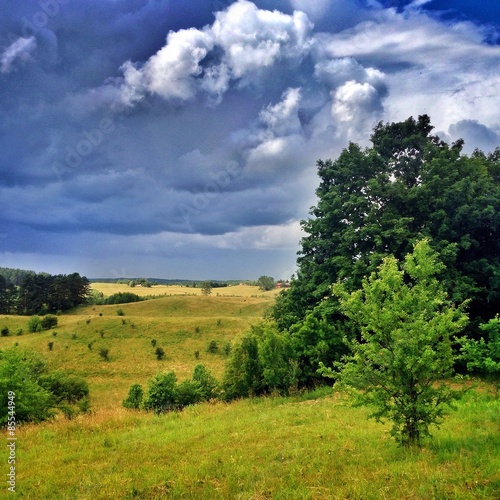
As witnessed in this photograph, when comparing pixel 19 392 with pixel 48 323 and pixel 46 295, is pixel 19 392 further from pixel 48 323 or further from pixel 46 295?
pixel 46 295

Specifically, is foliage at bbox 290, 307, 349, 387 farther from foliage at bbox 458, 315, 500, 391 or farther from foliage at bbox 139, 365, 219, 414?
foliage at bbox 458, 315, 500, 391

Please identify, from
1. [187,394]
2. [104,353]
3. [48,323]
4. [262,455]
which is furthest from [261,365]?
[48,323]

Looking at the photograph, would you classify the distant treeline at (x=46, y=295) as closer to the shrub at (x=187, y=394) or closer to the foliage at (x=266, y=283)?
the foliage at (x=266, y=283)

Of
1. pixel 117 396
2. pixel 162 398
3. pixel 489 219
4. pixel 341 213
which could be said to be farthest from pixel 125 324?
pixel 489 219

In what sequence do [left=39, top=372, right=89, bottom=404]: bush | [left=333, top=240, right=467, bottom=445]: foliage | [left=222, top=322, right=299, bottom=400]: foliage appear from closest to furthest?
[left=333, top=240, right=467, bottom=445]: foliage, [left=222, top=322, right=299, bottom=400]: foliage, [left=39, top=372, right=89, bottom=404]: bush

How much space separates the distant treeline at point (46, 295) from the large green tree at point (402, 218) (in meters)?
78.5

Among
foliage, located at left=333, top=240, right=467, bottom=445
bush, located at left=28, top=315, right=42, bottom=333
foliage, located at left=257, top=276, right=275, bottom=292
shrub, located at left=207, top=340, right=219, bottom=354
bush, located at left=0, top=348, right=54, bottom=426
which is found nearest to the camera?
foliage, located at left=333, top=240, right=467, bottom=445

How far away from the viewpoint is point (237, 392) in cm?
2344

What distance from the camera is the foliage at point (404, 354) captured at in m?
8.13

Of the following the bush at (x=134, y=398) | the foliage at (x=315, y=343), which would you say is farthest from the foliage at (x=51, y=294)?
the foliage at (x=315, y=343)

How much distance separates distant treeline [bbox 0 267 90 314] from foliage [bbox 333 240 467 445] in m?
94.3

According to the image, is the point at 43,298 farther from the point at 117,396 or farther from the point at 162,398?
the point at 162,398

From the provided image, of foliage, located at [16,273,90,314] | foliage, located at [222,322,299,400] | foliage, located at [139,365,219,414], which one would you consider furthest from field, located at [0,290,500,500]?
foliage, located at [16,273,90,314]

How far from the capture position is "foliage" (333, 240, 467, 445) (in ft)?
26.7
